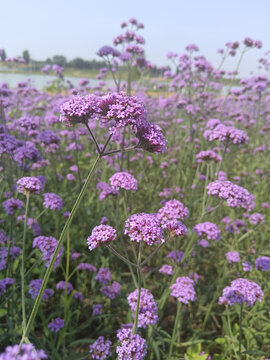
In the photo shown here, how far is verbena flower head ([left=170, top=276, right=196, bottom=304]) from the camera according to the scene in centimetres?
202

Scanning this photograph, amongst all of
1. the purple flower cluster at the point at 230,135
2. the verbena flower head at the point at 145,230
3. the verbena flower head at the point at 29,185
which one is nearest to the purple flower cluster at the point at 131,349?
the verbena flower head at the point at 145,230

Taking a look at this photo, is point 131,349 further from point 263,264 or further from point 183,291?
point 263,264

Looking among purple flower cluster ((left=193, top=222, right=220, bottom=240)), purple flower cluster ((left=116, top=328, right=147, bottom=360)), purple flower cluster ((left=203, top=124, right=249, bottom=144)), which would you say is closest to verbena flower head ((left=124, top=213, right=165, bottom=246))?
purple flower cluster ((left=116, top=328, right=147, bottom=360))

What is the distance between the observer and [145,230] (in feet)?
4.50

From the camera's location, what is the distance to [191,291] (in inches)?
81.5

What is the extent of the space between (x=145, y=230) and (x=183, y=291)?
2.98ft

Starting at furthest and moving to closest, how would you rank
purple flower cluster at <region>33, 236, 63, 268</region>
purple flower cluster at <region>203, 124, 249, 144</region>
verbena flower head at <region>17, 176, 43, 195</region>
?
purple flower cluster at <region>203, 124, 249, 144</region> < purple flower cluster at <region>33, 236, 63, 268</region> < verbena flower head at <region>17, 176, 43, 195</region>

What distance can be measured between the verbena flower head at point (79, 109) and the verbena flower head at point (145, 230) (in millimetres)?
547

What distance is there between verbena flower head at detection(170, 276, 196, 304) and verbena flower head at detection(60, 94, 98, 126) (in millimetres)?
1362

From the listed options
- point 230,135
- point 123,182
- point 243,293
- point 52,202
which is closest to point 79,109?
point 123,182

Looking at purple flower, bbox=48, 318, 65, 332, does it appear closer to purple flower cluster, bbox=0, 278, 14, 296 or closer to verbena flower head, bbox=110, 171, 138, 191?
purple flower cluster, bbox=0, 278, 14, 296

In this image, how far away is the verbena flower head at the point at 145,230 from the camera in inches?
53.9

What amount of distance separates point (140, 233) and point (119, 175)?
86 cm

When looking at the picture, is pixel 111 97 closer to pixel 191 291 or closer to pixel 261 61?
pixel 191 291
